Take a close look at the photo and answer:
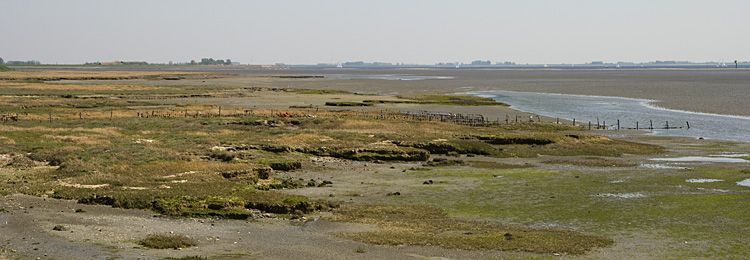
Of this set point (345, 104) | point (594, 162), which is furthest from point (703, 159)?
point (345, 104)

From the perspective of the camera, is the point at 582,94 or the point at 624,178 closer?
the point at 624,178

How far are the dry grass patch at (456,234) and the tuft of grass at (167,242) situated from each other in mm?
5791

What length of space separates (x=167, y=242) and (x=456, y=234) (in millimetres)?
10423

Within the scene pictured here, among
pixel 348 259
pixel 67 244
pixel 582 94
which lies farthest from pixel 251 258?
pixel 582 94

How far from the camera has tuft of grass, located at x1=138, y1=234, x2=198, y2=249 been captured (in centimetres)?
2809

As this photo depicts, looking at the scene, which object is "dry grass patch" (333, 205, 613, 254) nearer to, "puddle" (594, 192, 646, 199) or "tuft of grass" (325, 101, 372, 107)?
"puddle" (594, 192, 646, 199)

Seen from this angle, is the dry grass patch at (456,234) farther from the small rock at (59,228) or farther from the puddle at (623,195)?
the small rock at (59,228)

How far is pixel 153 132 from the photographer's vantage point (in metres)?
62.0

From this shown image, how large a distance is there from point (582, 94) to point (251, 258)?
427ft

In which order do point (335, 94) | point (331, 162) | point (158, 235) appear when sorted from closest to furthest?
1. point (158, 235)
2. point (331, 162)
3. point (335, 94)

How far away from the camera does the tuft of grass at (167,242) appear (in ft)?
92.2

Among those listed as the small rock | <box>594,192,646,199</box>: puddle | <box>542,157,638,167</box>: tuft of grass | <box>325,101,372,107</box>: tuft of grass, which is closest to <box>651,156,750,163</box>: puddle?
<box>542,157,638,167</box>: tuft of grass

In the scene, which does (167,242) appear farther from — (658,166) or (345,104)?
(345,104)

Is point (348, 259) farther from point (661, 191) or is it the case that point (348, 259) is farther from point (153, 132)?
point (153, 132)
